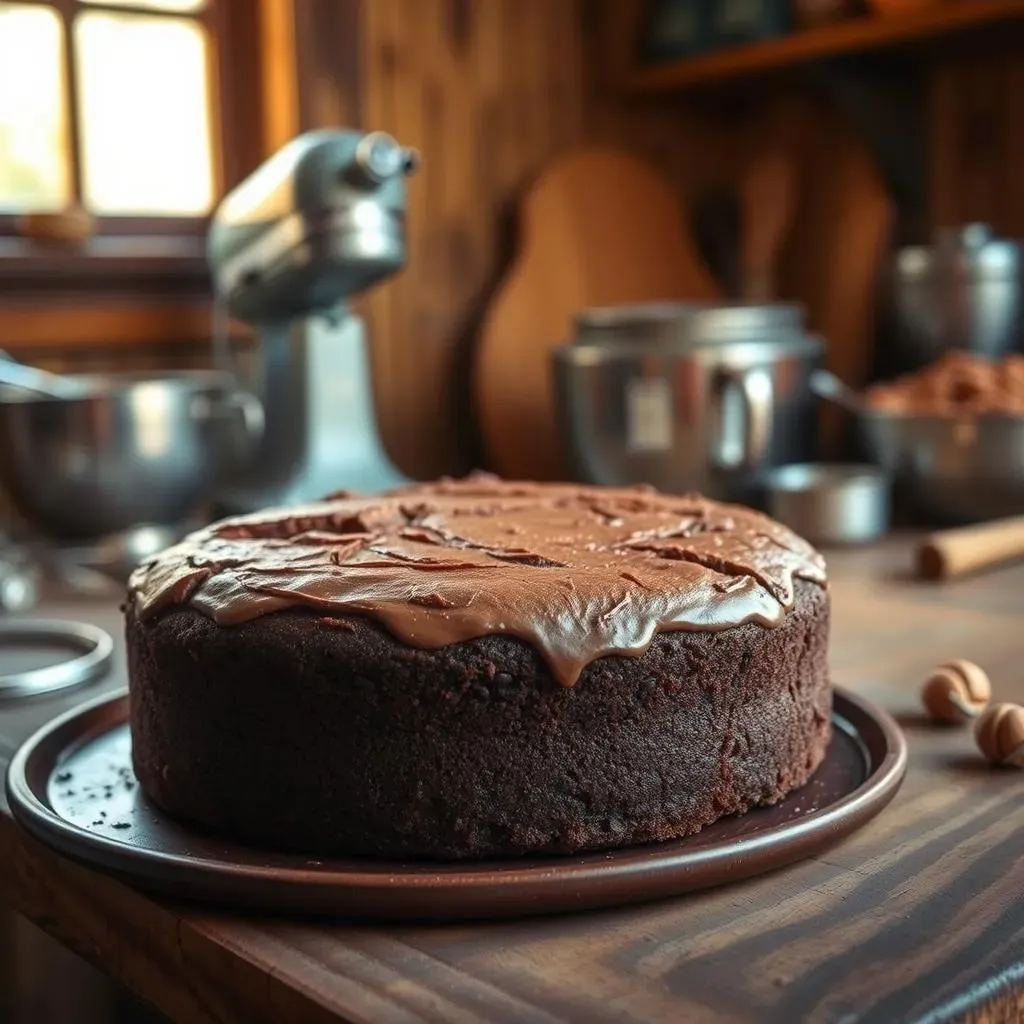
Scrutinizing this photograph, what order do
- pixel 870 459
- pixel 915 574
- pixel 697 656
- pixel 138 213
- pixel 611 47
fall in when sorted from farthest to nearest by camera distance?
pixel 611 47 < pixel 138 213 < pixel 870 459 < pixel 915 574 < pixel 697 656

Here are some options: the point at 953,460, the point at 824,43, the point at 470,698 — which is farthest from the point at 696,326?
the point at 470,698

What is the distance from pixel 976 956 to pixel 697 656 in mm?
192

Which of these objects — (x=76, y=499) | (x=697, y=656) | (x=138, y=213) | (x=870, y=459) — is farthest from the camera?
(x=138, y=213)

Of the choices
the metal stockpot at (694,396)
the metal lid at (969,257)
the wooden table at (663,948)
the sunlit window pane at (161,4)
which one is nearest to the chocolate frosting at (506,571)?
the wooden table at (663,948)

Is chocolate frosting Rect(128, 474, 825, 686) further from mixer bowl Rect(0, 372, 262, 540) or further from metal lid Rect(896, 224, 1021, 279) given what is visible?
metal lid Rect(896, 224, 1021, 279)

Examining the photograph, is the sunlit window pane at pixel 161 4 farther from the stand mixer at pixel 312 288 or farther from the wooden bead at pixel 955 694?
the wooden bead at pixel 955 694

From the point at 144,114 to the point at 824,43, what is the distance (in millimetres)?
961

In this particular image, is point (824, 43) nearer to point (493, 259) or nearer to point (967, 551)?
point (493, 259)

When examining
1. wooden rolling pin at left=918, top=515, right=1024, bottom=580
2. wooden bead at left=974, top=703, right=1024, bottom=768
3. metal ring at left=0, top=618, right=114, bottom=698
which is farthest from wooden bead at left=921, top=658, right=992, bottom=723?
metal ring at left=0, top=618, right=114, bottom=698

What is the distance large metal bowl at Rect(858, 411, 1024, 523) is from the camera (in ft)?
4.97

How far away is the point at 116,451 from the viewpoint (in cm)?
143

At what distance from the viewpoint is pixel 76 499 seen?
145 centimetres

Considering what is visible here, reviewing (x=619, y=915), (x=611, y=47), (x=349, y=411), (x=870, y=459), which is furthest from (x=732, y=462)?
(x=619, y=915)

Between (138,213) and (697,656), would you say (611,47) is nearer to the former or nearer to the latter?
(138,213)
